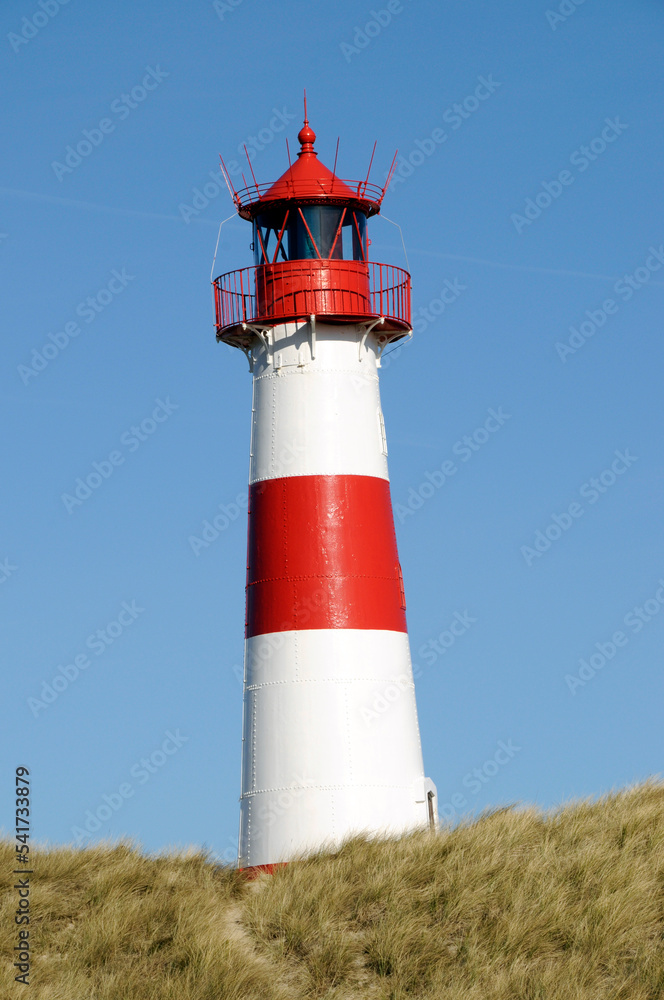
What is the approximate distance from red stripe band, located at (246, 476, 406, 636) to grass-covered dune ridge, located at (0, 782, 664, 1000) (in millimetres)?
3646

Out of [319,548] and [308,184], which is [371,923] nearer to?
[319,548]

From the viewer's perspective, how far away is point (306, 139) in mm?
20344

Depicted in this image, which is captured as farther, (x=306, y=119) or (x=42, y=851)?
(x=306, y=119)

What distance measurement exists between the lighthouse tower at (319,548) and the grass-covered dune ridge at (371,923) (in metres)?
2.20

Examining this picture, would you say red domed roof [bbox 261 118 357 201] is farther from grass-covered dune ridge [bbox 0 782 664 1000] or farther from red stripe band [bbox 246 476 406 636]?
grass-covered dune ridge [bbox 0 782 664 1000]

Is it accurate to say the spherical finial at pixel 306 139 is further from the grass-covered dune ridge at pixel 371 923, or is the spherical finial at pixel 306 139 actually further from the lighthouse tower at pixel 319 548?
the grass-covered dune ridge at pixel 371 923

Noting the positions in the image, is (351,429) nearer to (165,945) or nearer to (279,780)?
(279,780)

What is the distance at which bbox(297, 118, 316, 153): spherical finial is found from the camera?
2031 cm

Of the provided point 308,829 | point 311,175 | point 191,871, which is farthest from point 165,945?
point 311,175

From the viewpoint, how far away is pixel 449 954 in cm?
1406

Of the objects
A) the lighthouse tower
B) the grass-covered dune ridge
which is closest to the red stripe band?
the lighthouse tower

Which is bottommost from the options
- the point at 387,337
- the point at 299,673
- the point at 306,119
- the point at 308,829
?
the point at 308,829

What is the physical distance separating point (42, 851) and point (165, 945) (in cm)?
264

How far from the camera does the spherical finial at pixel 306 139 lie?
20.3m
